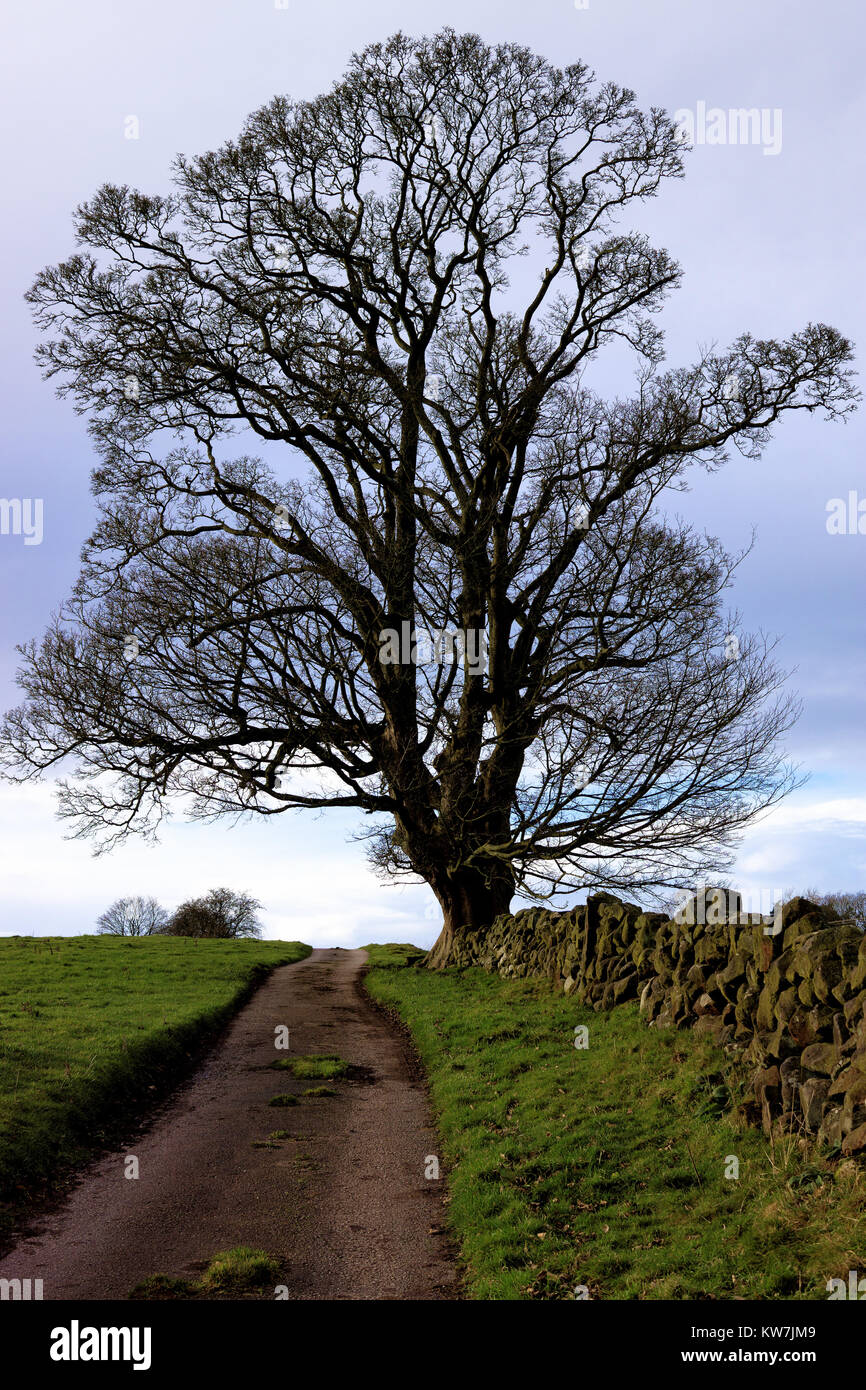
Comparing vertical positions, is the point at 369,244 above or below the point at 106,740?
above

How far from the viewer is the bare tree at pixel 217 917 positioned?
52.2 meters

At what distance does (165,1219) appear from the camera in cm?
884

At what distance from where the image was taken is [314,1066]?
48.2 ft

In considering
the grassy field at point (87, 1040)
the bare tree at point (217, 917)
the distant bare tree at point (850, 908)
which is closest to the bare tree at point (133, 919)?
the bare tree at point (217, 917)

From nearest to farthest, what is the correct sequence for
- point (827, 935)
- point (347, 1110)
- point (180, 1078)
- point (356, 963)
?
point (827, 935) → point (347, 1110) → point (180, 1078) → point (356, 963)

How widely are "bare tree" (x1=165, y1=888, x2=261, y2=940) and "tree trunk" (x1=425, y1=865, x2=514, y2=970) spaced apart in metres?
29.6

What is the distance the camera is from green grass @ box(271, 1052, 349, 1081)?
1430 cm

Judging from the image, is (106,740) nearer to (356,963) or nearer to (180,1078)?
(180,1078)

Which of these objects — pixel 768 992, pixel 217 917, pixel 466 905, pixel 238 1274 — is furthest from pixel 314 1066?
pixel 217 917

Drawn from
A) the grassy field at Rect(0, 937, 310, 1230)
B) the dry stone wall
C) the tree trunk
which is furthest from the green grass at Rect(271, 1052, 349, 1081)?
the tree trunk

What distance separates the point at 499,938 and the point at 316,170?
19554mm

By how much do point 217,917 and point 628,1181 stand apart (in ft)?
157

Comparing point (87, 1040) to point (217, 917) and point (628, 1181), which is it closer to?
point (628, 1181)
